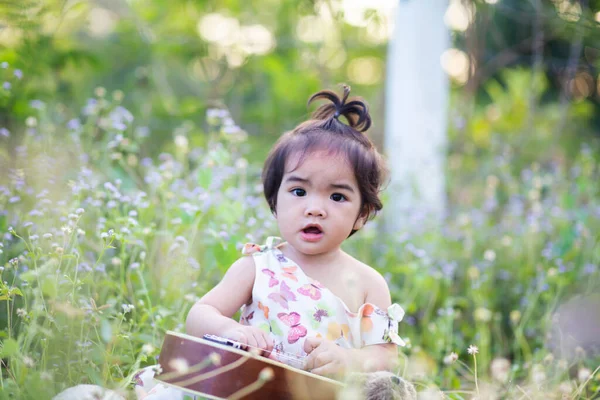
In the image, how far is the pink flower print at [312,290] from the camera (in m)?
2.01

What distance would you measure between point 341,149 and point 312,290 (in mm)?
435

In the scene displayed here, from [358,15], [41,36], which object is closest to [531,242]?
[358,15]

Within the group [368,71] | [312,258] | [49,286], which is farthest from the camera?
[368,71]

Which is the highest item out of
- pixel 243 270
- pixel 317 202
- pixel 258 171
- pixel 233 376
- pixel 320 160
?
pixel 258 171

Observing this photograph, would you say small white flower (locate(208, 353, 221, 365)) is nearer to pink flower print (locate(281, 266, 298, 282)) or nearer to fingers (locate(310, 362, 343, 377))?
fingers (locate(310, 362, 343, 377))

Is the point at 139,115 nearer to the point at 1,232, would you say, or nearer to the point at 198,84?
the point at 198,84

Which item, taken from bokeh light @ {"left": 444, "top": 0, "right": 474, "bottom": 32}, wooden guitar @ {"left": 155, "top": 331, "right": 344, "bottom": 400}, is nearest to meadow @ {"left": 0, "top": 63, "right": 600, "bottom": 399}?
wooden guitar @ {"left": 155, "top": 331, "right": 344, "bottom": 400}

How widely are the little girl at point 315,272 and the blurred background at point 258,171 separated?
204 millimetres

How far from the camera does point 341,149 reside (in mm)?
2049

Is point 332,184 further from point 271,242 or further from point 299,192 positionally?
point 271,242

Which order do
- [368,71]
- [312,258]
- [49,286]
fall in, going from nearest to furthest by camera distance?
[49,286], [312,258], [368,71]

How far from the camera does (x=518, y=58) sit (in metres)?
6.71

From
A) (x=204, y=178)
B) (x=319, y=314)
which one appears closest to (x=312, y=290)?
(x=319, y=314)

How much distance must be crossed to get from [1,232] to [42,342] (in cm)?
81
